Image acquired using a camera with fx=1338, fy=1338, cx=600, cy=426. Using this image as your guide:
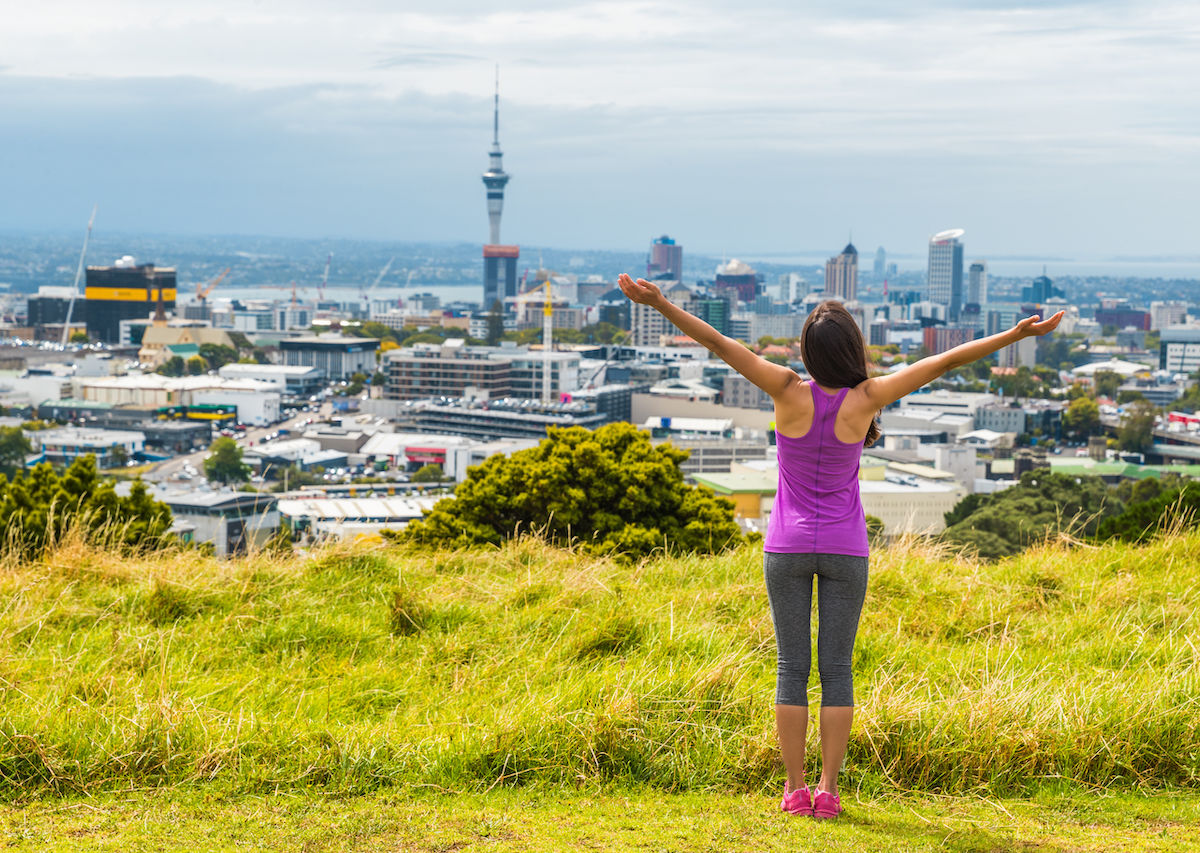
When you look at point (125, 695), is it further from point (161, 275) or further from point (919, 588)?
point (161, 275)

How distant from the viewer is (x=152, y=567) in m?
3.06

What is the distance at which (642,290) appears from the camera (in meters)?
1.84

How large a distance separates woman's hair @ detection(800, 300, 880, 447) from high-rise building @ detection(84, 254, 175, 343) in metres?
67.3

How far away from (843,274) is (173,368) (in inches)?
2859

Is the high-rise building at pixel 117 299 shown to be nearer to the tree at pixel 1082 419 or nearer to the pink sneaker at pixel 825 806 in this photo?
the tree at pixel 1082 419

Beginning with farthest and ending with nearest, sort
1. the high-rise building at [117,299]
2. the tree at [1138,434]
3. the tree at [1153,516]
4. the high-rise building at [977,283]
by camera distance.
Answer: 1. the high-rise building at [977,283]
2. the high-rise building at [117,299]
3. the tree at [1138,434]
4. the tree at [1153,516]

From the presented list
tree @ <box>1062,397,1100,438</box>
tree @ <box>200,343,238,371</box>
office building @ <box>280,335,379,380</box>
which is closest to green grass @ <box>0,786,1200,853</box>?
tree @ <box>1062,397,1100,438</box>

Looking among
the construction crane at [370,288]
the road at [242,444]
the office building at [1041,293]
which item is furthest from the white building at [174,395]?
the office building at [1041,293]

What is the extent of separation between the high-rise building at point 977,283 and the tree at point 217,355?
69473mm

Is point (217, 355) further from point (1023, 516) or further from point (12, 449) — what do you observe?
point (1023, 516)

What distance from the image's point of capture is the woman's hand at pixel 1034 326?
1.74 metres

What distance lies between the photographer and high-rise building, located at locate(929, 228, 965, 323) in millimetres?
110438

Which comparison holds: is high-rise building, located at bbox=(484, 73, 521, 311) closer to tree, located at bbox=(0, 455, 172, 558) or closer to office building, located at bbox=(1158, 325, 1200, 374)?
office building, located at bbox=(1158, 325, 1200, 374)

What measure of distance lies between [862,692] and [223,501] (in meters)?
15.1
